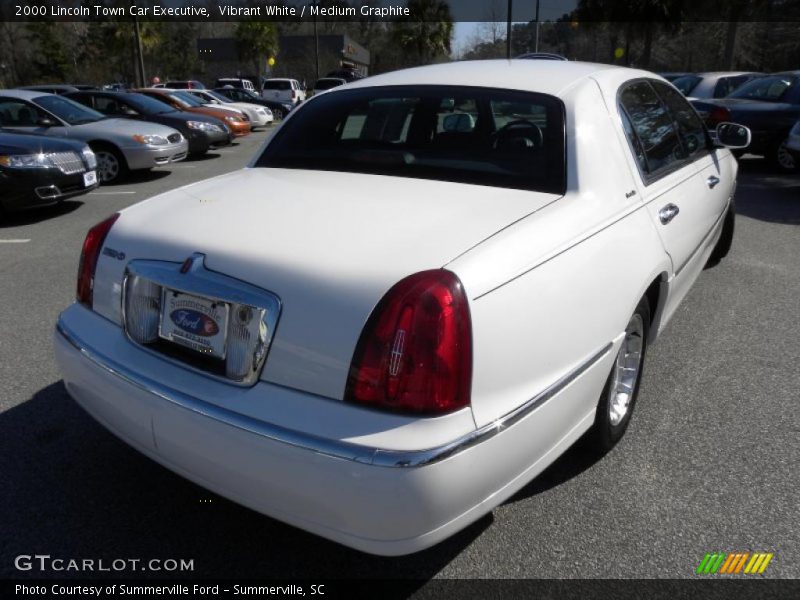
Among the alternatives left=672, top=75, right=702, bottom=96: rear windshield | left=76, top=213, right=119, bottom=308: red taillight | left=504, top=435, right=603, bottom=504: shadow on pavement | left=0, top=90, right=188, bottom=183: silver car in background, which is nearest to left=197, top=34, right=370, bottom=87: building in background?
left=672, top=75, right=702, bottom=96: rear windshield

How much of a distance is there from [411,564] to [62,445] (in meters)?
1.74

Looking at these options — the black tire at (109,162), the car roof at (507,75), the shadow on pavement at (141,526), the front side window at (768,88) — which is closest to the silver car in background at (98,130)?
the black tire at (109,162)

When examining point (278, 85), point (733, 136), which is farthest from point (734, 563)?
point (278, 85)

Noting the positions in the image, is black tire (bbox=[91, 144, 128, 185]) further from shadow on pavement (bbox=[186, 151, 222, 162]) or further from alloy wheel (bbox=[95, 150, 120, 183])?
shadow on pavement (bbox=[186, 151, 222, 162])

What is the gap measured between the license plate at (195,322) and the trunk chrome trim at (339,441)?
16cm

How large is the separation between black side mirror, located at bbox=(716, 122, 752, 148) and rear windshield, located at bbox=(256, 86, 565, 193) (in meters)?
2.03

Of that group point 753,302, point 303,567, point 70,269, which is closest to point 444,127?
point 303,567

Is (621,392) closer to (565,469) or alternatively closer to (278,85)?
(565,469)

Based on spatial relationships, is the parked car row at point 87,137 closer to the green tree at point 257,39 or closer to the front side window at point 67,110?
the front side window at point 67,110

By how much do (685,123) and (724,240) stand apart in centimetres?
196

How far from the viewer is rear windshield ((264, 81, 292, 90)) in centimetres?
3309

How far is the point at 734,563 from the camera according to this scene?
89.7 inches

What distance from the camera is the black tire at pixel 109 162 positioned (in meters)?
10.8

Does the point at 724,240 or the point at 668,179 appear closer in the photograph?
the point at 668,179
